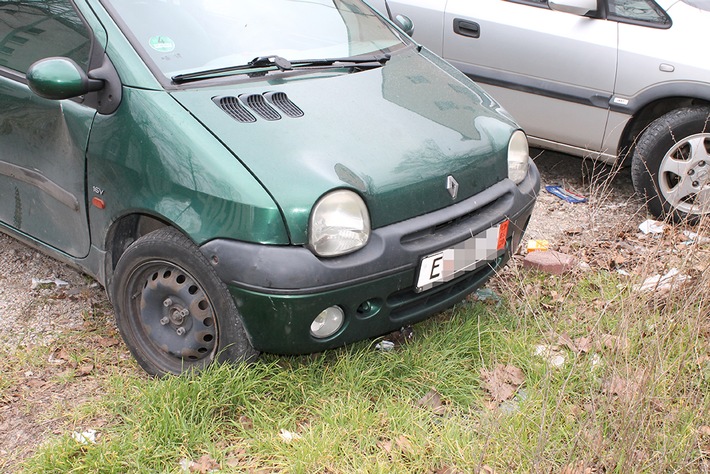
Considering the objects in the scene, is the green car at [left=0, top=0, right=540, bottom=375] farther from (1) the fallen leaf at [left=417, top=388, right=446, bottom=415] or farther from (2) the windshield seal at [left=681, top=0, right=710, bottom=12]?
(2) the windshield seal at [left=681, top=0, right=710, bottom=12]

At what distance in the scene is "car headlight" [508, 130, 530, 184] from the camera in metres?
3.59

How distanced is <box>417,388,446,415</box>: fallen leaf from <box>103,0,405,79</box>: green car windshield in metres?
1.53

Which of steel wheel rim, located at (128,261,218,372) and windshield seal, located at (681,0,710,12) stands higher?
windshield seal, located at (681,0,710,12)

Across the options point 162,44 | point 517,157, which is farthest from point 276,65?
point 517,157

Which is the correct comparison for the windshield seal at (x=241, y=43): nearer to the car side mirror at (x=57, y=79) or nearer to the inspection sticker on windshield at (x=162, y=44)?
the inspection sticker on windshield at (x=162, y=44)

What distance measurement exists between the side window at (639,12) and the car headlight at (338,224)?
2.78m

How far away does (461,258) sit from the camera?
10.4 ft

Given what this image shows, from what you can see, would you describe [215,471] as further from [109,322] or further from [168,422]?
[109,322]

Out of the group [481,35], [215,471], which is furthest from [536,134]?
[215,471]

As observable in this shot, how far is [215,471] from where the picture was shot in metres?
2.74

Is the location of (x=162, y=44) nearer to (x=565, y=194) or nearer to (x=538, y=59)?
(x=538, y=59)

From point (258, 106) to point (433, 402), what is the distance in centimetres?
135

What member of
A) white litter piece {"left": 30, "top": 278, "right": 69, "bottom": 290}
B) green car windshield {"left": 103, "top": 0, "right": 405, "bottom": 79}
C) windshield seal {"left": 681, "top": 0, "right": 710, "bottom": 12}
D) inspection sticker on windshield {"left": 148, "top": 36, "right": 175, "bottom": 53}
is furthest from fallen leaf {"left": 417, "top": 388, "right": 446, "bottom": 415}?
windshield seal {"left": 681, "top": 0, "right": 710, "bottom": 12}

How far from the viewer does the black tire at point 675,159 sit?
15.3 ft
